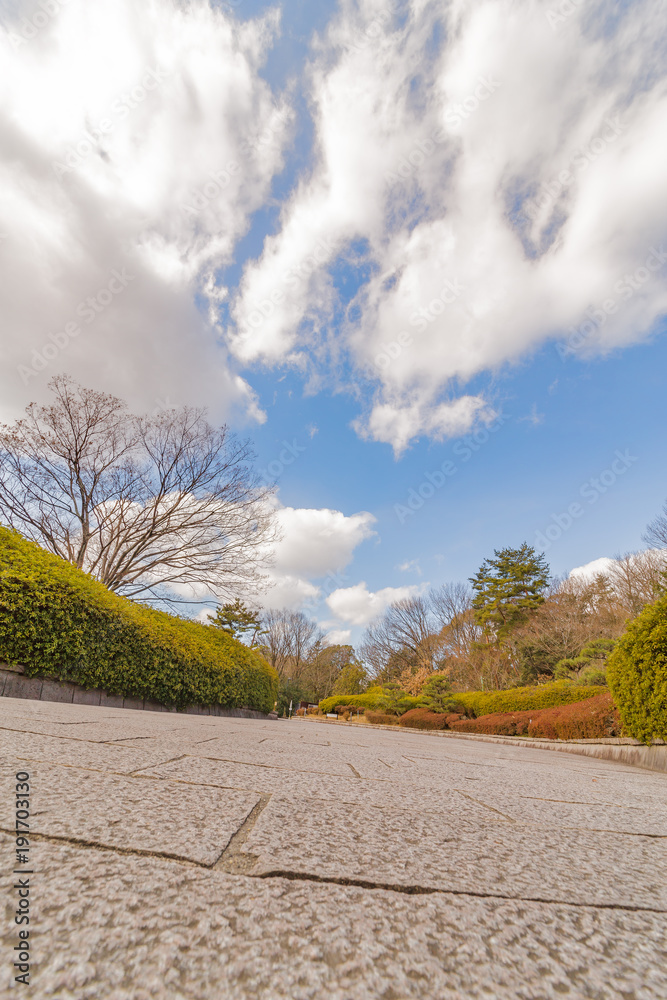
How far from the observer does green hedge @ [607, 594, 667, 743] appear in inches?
195

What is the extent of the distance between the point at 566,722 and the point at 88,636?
824cm

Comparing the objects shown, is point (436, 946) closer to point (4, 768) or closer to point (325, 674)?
point (4, 768)

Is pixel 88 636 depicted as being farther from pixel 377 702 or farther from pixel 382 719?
pixel 377 702

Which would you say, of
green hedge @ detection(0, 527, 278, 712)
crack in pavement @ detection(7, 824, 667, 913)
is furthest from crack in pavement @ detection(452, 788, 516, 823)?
green hedge @ detection(0, 527, 278, 712)

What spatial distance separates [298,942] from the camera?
22.4 inches

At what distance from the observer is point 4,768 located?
46.3 inches

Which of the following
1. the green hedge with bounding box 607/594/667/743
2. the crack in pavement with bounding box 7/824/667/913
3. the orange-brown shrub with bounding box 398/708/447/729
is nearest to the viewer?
the crack in pavement with bounding box 7/824/667/913

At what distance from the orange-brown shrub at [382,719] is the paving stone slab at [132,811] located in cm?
1819

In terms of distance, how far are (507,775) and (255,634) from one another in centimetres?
2922

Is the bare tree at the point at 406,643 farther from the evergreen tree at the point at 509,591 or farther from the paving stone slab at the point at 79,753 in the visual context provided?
the paving stone slab at the point at 79,753

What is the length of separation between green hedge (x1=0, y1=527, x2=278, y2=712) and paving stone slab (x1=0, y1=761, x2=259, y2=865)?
4725 millimetres

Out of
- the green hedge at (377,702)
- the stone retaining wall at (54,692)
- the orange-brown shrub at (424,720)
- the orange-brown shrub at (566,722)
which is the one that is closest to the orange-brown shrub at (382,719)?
the green hedge at (377,702)

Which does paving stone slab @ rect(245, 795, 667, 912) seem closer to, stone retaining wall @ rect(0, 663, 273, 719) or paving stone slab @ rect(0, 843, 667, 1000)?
paving stone slab @ rect(0, 843, 667, 1000)

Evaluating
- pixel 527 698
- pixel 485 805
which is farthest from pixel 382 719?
pixel 485 805
